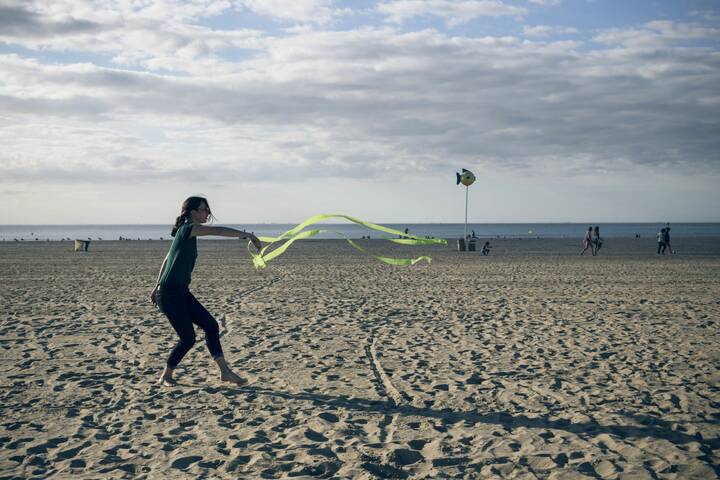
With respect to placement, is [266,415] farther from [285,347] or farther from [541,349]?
[541,349]

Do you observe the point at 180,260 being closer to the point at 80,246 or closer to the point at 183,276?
the point at 183,276

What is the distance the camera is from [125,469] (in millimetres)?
4082

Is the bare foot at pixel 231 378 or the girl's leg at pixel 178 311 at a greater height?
the girl's leg at pixel 178 311

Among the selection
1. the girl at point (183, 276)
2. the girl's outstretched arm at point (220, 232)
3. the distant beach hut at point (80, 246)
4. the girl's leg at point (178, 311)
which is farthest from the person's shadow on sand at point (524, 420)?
the distant beach hut at point (80, 246)

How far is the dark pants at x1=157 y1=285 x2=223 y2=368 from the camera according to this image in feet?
17.8

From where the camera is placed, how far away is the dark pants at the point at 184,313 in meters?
5.42

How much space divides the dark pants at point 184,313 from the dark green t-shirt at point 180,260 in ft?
0.23

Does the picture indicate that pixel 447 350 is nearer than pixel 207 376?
No

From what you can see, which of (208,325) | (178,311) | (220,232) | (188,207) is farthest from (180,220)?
(208,325)

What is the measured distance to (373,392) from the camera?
5.91 m

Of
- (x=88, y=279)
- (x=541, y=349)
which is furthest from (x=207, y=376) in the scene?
(x=88, y=279)

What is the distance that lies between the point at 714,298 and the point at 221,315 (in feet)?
36.3

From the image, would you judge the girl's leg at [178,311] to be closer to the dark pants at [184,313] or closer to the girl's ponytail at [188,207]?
the dark pants at [184,313]

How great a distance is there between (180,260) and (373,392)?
2.44 meters
